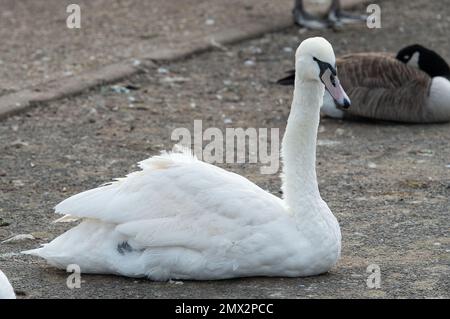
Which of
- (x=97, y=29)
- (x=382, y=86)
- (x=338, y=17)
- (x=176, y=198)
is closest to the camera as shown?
(x=176, y=198)

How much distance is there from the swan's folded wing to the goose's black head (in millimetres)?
4547

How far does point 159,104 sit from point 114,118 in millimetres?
670

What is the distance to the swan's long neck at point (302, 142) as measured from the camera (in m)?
6.18

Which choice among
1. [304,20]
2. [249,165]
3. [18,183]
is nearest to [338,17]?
[304,20]

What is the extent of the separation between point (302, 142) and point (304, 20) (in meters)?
7.70

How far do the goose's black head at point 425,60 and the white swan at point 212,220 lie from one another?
4.31m

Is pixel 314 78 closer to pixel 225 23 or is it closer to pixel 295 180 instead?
pixel 295 180

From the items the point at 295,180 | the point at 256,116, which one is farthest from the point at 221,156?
the point at 295,180

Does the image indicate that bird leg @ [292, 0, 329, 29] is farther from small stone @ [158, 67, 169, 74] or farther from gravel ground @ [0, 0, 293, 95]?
small stone @ [158, 67, 169, 74]

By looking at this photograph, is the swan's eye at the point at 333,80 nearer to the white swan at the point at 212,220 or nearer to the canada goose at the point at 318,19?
the white swan at the point at 212,220

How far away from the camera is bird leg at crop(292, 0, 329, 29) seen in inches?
539

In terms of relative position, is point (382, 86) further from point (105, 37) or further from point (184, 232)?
point (184, 232)

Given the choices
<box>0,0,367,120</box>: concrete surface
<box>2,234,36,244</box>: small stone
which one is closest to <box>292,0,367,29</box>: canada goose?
<box>0,0,367,120</box>: concrete surface

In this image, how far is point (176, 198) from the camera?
19.8 feet
